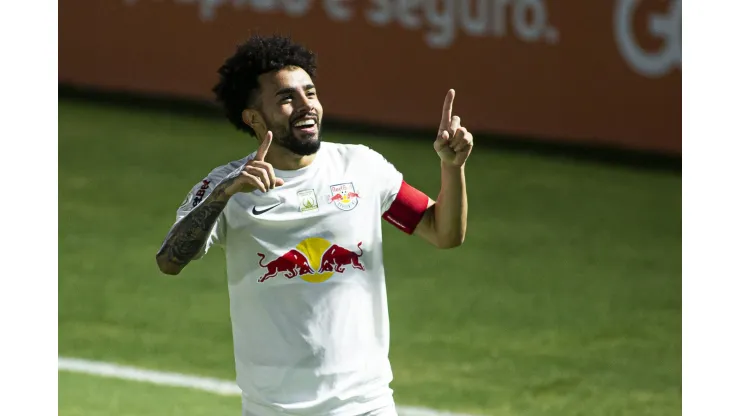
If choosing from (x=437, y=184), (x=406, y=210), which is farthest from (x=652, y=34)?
(x=406, y=210)

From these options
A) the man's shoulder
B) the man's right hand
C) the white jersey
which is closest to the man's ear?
the white jersey

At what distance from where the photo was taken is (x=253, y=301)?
17.6ft

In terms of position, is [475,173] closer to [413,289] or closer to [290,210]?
[413,289]

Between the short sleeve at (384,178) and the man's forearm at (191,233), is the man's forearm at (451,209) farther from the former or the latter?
the man's forearm at (191,233)

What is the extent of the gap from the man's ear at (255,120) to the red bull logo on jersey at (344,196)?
0.34 metres

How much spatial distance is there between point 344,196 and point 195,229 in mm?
605

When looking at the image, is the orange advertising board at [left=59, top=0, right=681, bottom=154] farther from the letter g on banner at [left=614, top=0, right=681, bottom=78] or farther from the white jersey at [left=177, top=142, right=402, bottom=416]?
the white jersey at [left=177, top=142, right=402, bottom=416]

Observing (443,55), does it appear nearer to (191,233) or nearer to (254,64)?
(254,64)

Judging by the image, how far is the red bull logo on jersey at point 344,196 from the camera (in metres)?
5.41

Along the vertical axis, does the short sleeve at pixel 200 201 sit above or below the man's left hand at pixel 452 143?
below

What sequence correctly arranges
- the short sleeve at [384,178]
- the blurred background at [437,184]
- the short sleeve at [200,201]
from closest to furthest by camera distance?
1. the short sleeve at [200,201]
2. the short sleeve at [384,178]
3. the blurred background at [437,184]

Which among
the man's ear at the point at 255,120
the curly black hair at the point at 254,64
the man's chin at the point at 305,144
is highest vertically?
the curly black hair at the point at 254,64

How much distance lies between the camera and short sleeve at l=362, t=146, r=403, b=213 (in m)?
5.59

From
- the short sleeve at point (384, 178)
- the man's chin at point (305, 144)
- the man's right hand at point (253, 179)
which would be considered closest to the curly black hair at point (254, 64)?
the man's chin at point (305, 144)
